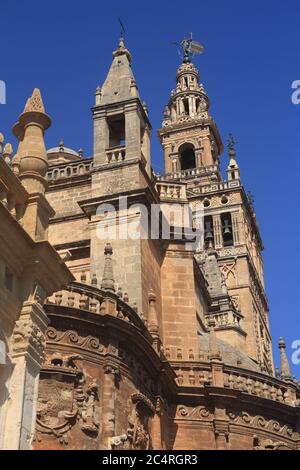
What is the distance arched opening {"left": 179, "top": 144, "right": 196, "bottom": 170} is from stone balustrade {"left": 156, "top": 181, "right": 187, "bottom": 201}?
40.3 meters

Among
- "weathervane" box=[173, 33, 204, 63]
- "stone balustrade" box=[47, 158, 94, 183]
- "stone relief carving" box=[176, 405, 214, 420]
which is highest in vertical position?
"weathervane" box=[173, 33, 204, 63]

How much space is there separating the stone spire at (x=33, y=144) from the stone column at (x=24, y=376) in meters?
1.87

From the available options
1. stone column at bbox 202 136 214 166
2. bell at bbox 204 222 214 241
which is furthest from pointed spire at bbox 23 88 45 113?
stone column at bbox 202 136 214 166

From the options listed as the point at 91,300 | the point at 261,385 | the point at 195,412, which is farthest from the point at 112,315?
the point at 261,385

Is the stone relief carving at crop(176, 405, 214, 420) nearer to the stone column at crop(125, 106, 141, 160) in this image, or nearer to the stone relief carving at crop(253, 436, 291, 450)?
the stone relief carving at crop(253, 436, 291, 450)

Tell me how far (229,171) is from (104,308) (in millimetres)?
42606

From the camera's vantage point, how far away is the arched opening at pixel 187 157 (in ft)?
218

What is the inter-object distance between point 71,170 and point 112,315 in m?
8.84

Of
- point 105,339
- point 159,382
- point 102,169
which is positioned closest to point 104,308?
point 105,339

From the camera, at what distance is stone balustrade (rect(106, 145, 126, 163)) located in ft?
79.5

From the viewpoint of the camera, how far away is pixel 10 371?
10250 mm

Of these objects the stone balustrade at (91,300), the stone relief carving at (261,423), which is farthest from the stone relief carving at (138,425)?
the stone relief carving at (261,423)

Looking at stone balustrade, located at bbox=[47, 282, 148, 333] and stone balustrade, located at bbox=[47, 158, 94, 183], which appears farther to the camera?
stone balustrade, located at bbox=[47, 158, 94, 183]

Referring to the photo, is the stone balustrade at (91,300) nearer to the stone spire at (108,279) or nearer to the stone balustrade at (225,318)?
the stone spire at (108,279)
